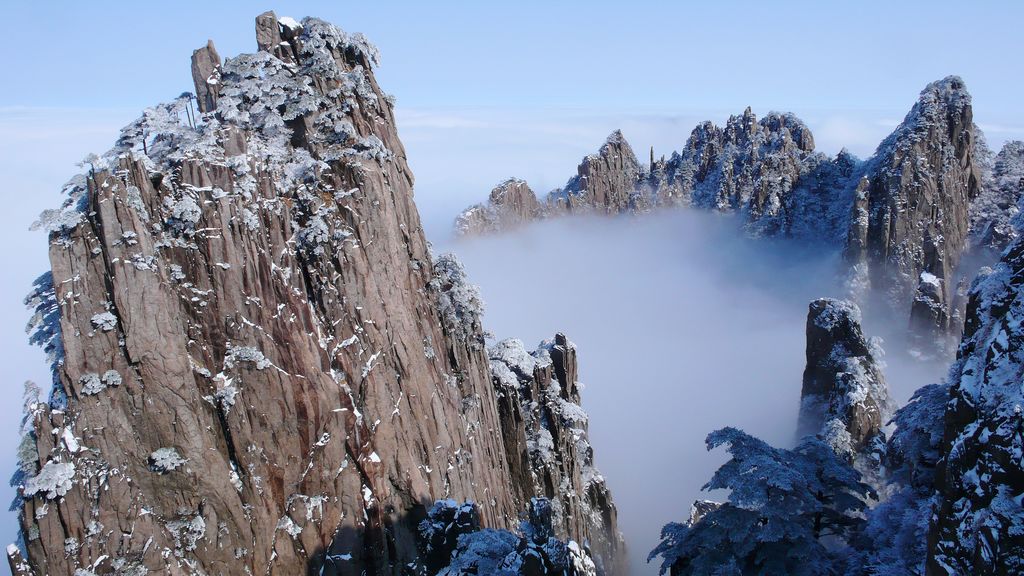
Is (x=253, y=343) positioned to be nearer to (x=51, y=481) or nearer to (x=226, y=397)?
(x=226, y=397)

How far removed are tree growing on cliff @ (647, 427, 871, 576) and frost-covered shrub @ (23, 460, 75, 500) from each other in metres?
22.5

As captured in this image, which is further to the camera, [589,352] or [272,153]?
[589,352]

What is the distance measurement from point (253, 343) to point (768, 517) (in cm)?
2099

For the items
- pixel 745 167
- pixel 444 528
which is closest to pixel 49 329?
pixel 444 528

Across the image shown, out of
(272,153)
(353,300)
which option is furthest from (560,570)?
(272,153)

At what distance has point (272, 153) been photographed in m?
28.1

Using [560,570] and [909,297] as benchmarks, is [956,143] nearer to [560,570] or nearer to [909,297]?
[909,297]

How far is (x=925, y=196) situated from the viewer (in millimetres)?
87000

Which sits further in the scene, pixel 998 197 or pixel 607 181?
pixel 607 181

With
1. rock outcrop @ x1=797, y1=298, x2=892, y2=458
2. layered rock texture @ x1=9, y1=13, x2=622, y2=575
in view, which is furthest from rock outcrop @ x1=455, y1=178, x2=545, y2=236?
layered rock texture @ x1=9, y1=13, x2=622, y2=575

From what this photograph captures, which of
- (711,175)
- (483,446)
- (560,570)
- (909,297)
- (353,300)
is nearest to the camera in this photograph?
(560,570)

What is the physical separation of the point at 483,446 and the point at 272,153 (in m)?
A: 19.4

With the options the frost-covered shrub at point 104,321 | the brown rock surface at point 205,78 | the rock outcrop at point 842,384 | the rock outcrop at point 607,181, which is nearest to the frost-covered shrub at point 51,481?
the frost-covered shrub at point 104,321

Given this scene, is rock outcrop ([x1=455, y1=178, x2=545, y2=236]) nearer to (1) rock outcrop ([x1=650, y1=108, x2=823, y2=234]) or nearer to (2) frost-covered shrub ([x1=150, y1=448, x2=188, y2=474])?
(1) rock outcrop ([x1=650, y1=108, x2=823, y2=234])
